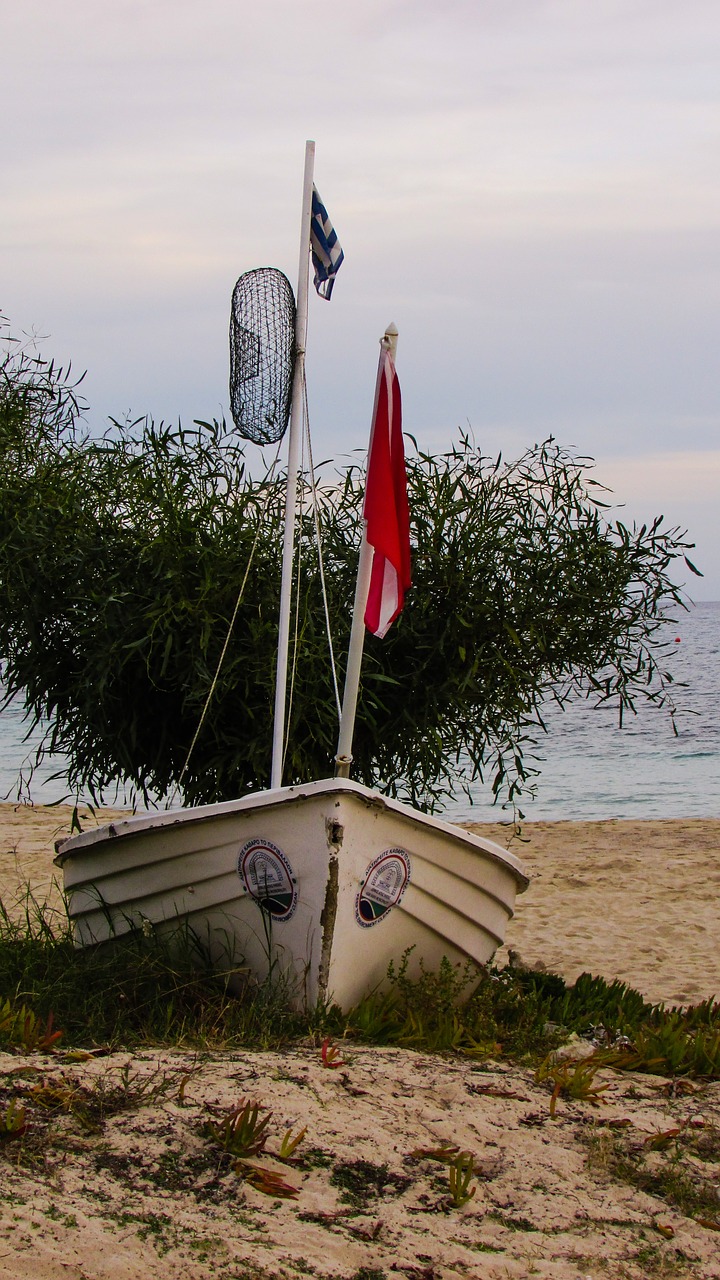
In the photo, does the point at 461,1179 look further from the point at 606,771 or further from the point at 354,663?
the point at 606,771

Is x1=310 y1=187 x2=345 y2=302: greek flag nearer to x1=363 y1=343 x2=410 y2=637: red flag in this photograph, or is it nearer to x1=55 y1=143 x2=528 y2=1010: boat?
x1=55 y1=143 x2=528 y2=1010: boat

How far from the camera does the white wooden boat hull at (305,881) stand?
199 inches

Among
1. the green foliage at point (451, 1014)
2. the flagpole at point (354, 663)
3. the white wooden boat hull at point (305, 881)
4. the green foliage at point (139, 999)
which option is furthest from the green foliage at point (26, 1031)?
the flagpole at point (354, 663)

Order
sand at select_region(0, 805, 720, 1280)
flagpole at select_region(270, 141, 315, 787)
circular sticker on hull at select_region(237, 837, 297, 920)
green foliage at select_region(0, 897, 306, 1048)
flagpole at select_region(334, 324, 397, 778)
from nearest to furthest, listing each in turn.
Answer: sand at select_region(0, 805, 720, 1280)
green foliage at select_region(0, 897, 306, 1048)
flagpole at select_region(334, 324, 397, 778)
circular sticker on hull at select_region(237, 837, 297, 920)
flagpole at select_region(270, 141, 315, 787)

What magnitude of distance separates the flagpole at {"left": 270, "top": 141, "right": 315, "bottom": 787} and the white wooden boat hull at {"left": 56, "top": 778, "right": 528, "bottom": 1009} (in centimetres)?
48

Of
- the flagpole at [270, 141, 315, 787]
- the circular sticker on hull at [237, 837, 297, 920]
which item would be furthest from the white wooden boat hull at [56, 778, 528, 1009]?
the flagpole at [270, 141, 315, 787]

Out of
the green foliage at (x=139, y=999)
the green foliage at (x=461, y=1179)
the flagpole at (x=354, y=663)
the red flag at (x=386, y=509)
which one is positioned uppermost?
the red flag at (x=386, y=509)

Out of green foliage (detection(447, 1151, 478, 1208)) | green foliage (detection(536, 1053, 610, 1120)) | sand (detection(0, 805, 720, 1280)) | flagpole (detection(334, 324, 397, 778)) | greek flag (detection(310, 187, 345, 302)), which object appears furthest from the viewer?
greek flag (detection(310, 187, 345, 302))

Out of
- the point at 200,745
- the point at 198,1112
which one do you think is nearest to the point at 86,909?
the point at 200,745

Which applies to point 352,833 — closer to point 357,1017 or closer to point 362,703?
point 357,1017

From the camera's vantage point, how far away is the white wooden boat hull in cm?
504

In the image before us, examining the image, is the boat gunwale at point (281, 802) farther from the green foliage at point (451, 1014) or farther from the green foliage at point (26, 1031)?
A: the green foliage at point (26, 1031)

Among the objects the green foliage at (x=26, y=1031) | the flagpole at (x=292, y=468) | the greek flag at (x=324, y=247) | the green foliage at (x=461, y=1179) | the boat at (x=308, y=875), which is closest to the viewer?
the green foliage at (x=461, y=1179)

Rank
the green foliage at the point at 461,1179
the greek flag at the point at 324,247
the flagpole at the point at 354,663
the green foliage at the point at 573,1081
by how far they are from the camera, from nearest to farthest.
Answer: the green foliage at the point at 461,1179 < the green foliage at the point at 573,1081 < the flagpole at the point at 354,663 < the greek flag at the point at 324,247
